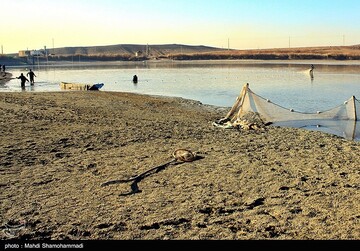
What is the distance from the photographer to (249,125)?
1324 cm

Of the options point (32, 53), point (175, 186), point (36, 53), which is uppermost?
point (36, 53)

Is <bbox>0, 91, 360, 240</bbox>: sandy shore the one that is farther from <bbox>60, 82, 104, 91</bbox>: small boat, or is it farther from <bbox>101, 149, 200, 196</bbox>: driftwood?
<bbox>60, 82, 104, 91</bbox>: small boat

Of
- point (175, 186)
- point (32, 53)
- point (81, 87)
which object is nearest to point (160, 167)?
point (175, 186)

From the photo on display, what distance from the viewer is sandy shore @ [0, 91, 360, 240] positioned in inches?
194

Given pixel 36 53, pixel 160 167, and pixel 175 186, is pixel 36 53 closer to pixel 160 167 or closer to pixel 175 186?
pixel 160 167

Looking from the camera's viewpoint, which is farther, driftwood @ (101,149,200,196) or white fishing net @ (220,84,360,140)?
white fishing net @ (220,84,360,140)

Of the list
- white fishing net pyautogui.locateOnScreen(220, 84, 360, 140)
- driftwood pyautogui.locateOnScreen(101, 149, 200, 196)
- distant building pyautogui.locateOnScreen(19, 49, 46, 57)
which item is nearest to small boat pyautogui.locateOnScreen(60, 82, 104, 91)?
white fishing net pyautogui.locateOnScreen(220, 84, 360, 140)

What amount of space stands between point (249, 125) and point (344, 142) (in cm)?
326

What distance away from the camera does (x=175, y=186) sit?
6652mm

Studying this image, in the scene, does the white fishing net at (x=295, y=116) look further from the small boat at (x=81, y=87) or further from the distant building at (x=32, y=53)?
the distant building at (x=32, y=53)

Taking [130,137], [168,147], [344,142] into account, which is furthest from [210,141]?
[344,142]

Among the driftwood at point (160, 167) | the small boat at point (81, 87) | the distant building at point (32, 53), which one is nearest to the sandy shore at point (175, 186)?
the driftwood at point (160, 167)

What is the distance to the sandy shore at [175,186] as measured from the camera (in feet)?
16.2
